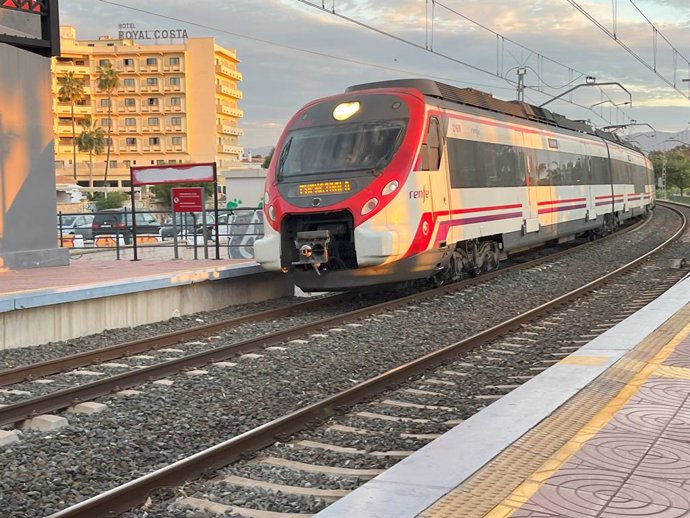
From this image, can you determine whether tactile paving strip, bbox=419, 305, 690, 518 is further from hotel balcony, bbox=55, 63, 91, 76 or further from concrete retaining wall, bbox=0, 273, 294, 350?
hotel balcony, bbox=55, 63, 91, 76

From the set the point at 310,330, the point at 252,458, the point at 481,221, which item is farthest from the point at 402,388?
the point at 481,221

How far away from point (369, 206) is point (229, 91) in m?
101

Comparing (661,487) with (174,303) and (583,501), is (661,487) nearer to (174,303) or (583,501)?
(583,501)

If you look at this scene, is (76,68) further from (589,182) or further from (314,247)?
(314,247)

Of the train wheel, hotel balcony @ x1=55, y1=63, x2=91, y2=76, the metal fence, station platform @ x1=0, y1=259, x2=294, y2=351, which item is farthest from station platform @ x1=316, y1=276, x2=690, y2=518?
hotel balcony @ x1=55, y1=63, x2=91, y2=76

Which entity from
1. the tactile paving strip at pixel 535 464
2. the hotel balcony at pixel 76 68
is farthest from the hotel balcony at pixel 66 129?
the tactile paving strip at pixel 535 464

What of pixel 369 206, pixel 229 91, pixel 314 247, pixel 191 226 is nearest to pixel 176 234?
pixel 191 226

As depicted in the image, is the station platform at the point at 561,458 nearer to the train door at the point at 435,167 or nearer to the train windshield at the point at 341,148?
the train windshield at the point at 341,148

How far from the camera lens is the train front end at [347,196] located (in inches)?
472

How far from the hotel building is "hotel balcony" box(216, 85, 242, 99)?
1.34m

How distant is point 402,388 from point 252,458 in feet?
7.60

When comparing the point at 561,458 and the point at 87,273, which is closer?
the point at 561,458

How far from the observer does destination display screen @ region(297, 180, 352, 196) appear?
12.2 metres

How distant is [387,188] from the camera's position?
39.5 feet
